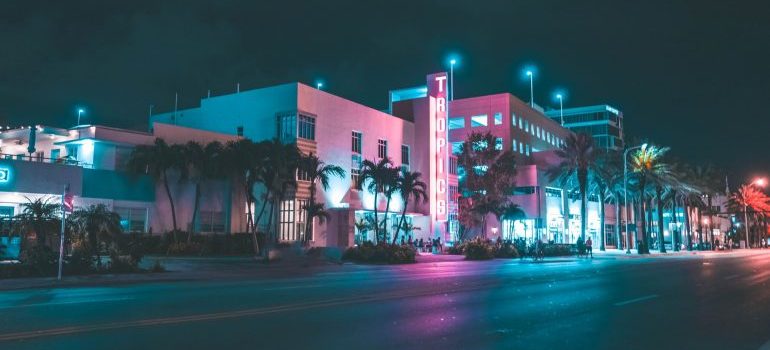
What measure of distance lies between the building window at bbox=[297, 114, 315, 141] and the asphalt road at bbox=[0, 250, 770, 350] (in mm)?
31491

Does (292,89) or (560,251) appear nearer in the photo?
(292,89)

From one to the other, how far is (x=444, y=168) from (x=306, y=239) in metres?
20.4

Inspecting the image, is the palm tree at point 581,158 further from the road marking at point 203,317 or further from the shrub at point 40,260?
the shrub at point 40,260

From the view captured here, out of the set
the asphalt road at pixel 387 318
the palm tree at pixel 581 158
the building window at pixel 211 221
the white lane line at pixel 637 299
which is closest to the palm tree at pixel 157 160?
the building window at pixel 211 221

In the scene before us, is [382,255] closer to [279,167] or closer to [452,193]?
[279,167]

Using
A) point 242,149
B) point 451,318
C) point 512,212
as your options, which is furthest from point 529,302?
point 512,212

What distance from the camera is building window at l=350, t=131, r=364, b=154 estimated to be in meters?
56.8

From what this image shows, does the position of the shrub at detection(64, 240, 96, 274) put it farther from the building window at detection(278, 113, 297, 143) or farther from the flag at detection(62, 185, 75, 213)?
the building window at detection(278, 113, 297, 143)

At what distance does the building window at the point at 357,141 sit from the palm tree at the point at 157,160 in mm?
17844

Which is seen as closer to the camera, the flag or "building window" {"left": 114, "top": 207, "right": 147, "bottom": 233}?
the flag

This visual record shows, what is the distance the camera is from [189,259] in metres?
37.6

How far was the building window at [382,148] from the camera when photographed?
5969 centimetres

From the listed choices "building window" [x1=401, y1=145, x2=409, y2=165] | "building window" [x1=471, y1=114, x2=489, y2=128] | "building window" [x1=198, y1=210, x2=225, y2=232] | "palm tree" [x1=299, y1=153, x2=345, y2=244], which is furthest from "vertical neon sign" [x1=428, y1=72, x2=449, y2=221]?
"building window" [x1=198, y1=210, x2=225, y2=232]

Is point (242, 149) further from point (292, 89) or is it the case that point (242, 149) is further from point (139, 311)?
point (139, 311)
